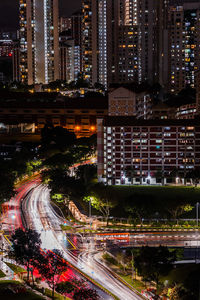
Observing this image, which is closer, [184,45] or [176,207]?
[176,207]

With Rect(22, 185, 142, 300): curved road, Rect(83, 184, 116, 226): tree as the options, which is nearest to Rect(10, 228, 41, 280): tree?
Rect(22, 185, 142, 300): curved road

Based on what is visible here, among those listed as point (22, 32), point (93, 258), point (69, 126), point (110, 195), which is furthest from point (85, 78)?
point (93, 258)

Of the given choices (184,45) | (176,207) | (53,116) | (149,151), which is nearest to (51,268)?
(176,207)

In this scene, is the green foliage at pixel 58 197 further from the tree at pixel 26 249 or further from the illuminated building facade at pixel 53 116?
the illuminated building facade at pixel 53 116

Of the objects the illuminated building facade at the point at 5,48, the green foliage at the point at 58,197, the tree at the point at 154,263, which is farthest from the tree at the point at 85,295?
the illuminated building facade at the point at 5,48

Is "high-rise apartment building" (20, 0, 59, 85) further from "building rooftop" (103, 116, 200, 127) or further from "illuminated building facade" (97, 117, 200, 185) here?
"illuminated building facade" (97, 117, 200, 185)

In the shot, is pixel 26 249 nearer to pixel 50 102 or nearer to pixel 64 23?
pixel 50 102

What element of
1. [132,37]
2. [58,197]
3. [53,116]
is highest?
[132,37]
